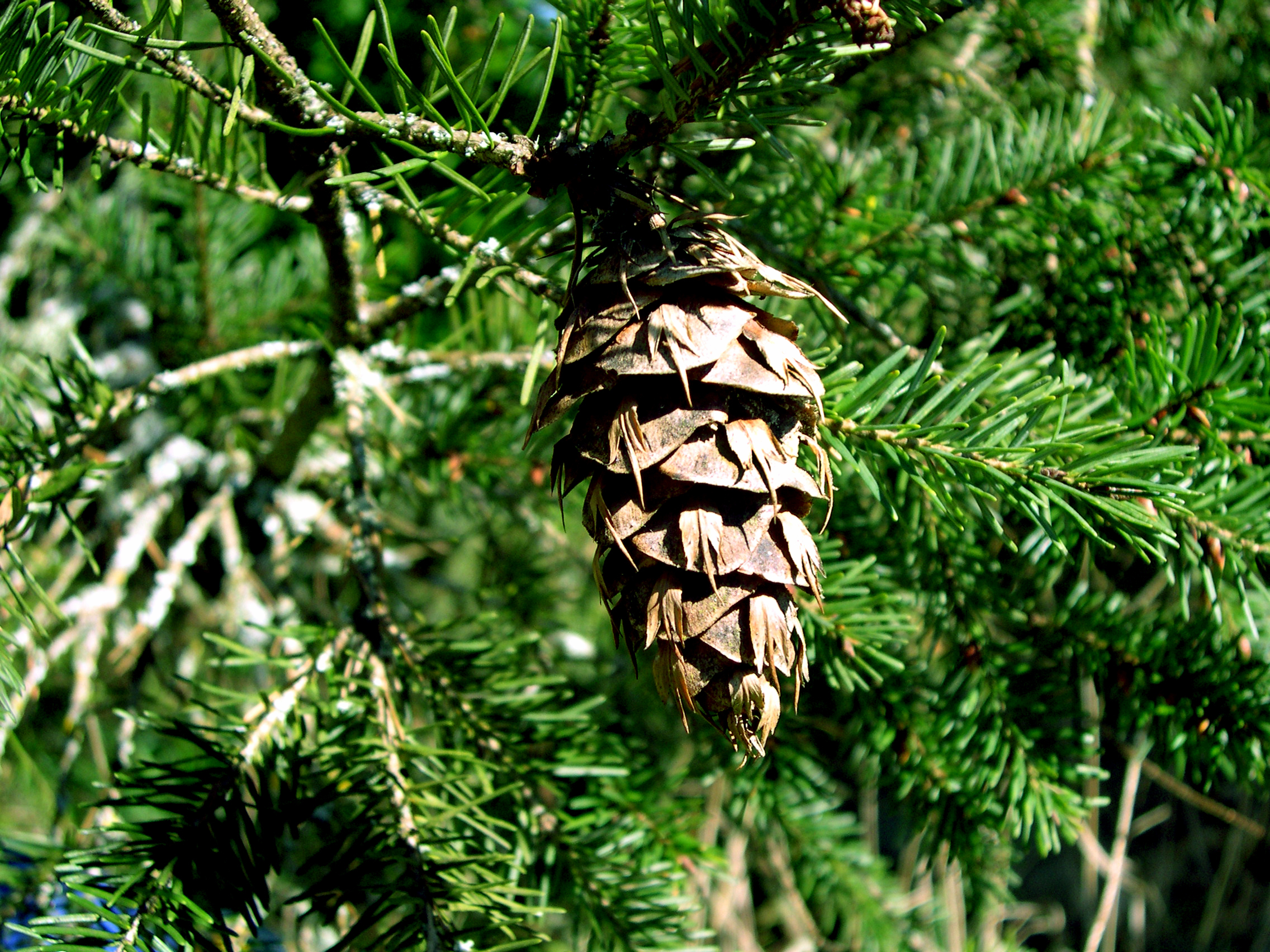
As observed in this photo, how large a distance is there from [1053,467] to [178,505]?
0.87 m

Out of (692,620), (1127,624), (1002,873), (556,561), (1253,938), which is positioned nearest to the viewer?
(692,620)

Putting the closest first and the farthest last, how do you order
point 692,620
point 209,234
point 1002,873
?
point 692,620 → point 1002,873 → point 209,234

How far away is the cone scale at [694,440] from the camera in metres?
0.37

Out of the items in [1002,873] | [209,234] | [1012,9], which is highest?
[1012,9]

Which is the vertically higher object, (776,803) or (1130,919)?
(776,803)

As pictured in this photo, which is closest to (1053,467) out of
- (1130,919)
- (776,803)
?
(776,803)

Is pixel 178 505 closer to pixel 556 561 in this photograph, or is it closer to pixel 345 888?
pixel 556 561

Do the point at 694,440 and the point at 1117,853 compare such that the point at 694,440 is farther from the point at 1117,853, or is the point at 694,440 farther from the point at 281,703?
the point at 1117,853

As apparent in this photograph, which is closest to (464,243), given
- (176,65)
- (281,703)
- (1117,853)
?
(176,65)

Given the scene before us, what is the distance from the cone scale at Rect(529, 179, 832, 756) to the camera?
372 millimetres

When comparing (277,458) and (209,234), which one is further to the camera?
(209,234)

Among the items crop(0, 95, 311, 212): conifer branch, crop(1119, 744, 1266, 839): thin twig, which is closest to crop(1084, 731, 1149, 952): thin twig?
crop(1119, 744, 1266, 839): thin twig

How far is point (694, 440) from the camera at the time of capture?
38 cm

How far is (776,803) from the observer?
674mm
